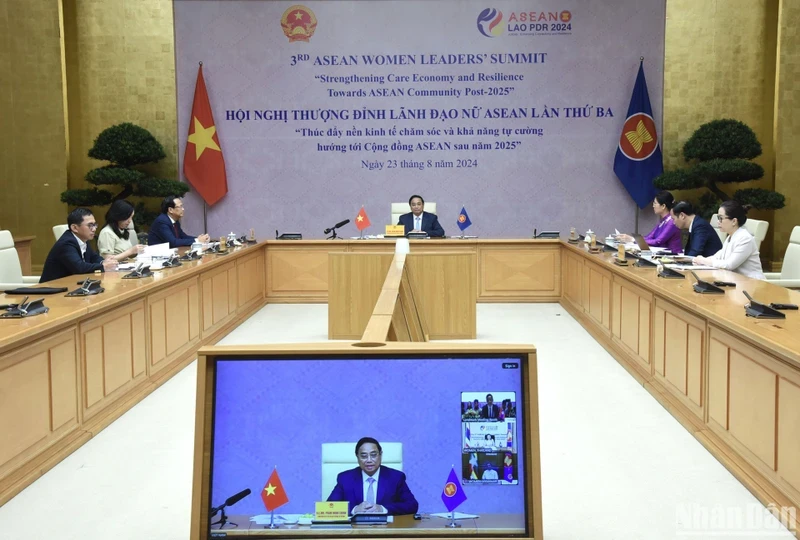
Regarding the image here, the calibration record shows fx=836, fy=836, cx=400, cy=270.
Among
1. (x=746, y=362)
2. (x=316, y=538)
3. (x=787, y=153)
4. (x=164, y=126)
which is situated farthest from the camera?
(x=164, y=126)

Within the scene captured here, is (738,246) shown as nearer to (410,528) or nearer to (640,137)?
(410,528)

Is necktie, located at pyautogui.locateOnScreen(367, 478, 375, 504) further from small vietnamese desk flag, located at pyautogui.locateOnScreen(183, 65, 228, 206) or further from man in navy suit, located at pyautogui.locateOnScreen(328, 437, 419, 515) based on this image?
small vietnamese desk flag, located at pyautogui.locateOnScreen(183, 65, 228, 206)

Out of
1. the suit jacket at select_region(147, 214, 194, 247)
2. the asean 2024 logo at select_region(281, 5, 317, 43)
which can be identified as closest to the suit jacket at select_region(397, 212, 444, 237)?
the suit jacket at select_region(147, 214, 194, 247)

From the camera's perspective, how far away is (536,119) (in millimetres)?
10547

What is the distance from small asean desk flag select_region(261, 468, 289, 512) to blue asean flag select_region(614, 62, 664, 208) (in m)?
9.37

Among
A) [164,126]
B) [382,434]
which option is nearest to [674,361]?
[382,434]

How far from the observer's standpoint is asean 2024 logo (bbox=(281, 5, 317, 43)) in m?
10.6

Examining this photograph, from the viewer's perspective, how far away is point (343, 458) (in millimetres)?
1688

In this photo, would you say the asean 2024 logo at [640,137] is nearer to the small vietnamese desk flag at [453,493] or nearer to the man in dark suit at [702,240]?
the man in dark suit at [702,240]

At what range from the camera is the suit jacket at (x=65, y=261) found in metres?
5.73

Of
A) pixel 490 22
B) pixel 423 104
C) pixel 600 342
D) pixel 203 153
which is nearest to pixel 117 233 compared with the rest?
pixel 203 153

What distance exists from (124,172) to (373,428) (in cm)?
892

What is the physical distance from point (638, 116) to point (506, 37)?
6.29ft

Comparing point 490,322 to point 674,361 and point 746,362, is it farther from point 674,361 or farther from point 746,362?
point 746,362
